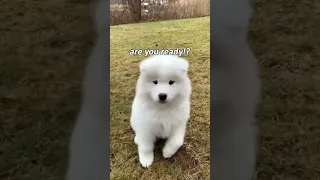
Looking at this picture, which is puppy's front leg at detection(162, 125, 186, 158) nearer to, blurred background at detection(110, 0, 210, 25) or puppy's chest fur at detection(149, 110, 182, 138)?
puppy's chest fur at detection(149, 110, 182, 138)

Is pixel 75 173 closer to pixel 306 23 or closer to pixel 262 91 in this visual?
pixel 262 91

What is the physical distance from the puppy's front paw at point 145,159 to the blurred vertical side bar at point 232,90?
176 mm

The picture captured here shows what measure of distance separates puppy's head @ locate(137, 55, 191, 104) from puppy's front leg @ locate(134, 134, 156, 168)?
0.11 meters

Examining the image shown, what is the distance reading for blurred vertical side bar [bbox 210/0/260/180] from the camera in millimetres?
982

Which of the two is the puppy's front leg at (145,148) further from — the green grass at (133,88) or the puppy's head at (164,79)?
the puppy's head at (164,79)

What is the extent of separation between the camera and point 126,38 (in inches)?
38.5

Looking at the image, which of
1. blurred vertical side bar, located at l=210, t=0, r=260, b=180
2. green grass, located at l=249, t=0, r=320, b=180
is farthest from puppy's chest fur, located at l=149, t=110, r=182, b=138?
green grass, located at l=249, t=0, r=320, b=180

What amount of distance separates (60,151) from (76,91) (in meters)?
0.18

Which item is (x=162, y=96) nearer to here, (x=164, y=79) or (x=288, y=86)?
(x=164, y=79)

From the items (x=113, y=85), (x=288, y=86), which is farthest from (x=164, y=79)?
(x=288, y=86)

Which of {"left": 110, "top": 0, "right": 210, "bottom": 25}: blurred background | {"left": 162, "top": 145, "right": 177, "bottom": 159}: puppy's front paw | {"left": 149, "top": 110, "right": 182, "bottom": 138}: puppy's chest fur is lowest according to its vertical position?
{"left": 162, "top": 145, "right": 177, "bottom": 159}: puppy's front paw

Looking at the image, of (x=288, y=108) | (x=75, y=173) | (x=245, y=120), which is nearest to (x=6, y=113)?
(x=75, y=173)

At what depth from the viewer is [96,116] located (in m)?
0.99

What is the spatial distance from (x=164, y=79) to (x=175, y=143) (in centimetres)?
19
